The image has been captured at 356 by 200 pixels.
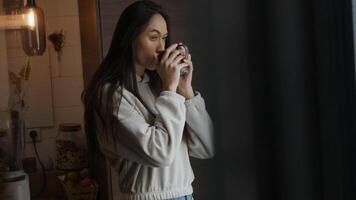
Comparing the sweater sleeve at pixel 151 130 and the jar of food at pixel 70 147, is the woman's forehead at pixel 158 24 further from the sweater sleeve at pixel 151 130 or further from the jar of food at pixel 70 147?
the jar of food at pixel 70 147

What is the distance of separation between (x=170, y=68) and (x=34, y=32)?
35 cm

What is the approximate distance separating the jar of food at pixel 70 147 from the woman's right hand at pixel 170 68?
6.4 inches

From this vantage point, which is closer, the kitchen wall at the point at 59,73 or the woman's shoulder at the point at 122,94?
the woman's shoulder at the point at 122,94

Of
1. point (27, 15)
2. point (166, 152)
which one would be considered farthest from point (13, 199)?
point (166, 152)

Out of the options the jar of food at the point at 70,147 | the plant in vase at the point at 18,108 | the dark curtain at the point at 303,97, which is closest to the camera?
the dark curtain at the point at 303,97

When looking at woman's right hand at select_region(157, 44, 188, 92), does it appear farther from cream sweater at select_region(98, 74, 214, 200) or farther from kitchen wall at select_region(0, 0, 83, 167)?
kitchen wall at select_region(0, 0, 83, 167)

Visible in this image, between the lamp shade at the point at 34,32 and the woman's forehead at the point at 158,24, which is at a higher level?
the lamp shade at the point at 34,32

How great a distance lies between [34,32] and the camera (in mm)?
804

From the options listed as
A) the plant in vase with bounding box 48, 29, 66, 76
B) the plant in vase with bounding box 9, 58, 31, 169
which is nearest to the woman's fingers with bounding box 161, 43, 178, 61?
the plant in vase with bounding box 48, 29, 66, 76

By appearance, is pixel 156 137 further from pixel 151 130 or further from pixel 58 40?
pixel 58 40

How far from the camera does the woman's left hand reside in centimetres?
56

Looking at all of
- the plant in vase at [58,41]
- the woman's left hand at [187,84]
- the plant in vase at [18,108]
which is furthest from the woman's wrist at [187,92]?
the plant in vase at [18,108]

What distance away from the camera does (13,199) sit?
935 millimetres

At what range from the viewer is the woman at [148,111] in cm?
57
